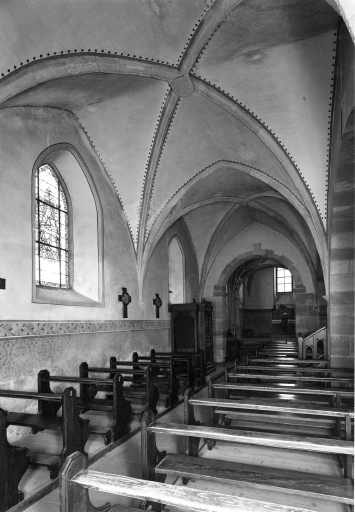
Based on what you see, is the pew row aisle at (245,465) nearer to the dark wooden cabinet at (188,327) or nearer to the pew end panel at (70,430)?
the pew end panel at (70,430)

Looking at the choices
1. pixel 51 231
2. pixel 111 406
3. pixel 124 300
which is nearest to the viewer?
pixel 111 406

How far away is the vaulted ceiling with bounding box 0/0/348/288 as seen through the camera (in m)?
5.60

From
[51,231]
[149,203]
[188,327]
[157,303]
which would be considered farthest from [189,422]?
[188,327]

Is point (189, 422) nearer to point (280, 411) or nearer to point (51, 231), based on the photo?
point (280, 411)

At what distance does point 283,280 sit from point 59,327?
2023cm

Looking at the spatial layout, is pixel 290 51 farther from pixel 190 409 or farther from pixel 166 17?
pixel 190 409

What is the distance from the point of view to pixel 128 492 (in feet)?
7.75

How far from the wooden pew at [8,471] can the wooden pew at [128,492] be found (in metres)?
1.96

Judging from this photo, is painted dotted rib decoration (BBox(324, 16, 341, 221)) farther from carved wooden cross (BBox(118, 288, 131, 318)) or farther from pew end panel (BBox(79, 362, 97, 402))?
pew end panel (BBox(79, 362, 97, 402))

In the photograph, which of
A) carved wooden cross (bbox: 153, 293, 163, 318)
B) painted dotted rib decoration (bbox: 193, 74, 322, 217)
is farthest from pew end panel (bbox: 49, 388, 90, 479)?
carved wooden cross (bbox: 153, 293, 163, 318)

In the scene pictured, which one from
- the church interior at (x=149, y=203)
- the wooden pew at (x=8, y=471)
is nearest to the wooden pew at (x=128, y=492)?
the church interior at (x=149, y=203)

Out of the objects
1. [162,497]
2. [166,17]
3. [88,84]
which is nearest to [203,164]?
[88,84]

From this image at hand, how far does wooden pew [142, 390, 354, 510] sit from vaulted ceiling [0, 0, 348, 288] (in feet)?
15.6

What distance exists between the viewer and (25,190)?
688 centimetres
